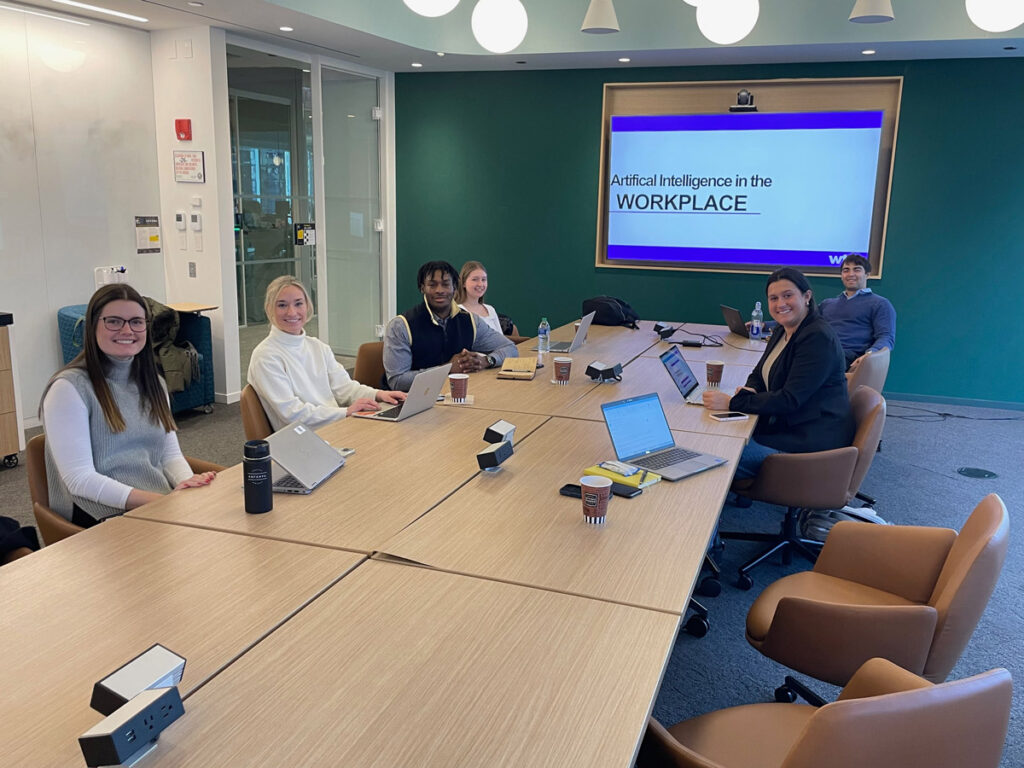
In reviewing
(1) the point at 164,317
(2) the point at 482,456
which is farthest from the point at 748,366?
(1) the point at 164,317

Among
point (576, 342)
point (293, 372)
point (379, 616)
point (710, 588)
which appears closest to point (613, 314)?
point (576, 342)

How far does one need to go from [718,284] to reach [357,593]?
249 inches

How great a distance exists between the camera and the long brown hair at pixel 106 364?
8.26 feet

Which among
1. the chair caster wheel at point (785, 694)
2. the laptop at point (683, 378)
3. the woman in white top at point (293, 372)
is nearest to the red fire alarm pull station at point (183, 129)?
the woman in white top at point (293, 372)

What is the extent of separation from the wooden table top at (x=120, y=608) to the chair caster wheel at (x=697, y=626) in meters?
1.66

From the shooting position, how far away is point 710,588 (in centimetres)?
345

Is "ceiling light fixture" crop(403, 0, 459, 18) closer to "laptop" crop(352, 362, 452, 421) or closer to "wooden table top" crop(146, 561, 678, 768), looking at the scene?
"laptop" crop(352, 362, 452, 421)

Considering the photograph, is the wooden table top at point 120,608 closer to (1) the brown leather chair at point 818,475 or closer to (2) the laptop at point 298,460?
(2) the laptop at point 298,460

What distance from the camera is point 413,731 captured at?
1.33 m

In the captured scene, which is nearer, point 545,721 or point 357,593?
point 545,721

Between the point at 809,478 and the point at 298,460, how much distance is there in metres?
2.16

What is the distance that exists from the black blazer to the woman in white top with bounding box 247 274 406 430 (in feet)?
5.48

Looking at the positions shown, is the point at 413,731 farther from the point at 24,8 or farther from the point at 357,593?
the point at 24,8

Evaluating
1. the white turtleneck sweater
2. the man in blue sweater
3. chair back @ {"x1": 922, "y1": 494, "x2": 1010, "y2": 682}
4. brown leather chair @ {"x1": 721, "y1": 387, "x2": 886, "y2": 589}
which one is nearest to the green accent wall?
the man in blue sweater
